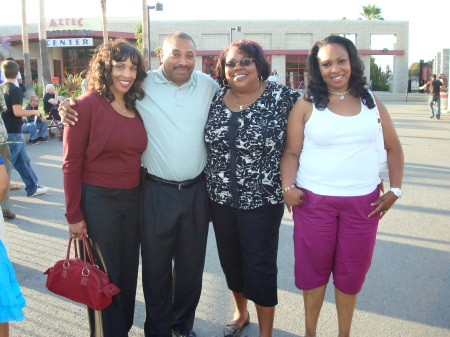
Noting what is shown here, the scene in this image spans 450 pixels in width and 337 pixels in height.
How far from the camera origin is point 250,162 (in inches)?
112

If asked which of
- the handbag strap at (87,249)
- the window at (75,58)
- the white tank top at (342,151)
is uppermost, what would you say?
the window at (75,58)

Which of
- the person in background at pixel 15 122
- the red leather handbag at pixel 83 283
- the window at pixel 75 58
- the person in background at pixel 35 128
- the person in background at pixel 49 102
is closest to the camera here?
the red leather handbag at pixel 83 283

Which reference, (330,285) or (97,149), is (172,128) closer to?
(97,149)

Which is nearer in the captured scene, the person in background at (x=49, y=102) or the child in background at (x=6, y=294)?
the child in background at (x=6, y=294)

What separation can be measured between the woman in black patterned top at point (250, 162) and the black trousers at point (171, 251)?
148 millimetres

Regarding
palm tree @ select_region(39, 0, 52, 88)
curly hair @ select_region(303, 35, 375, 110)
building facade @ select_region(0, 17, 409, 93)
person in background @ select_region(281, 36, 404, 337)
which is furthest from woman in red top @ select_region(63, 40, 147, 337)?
building facade @ select_region(0, 17, 409, 93)

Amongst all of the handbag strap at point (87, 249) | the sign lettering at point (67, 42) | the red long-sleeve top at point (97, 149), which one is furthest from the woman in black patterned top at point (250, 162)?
the sign lettering at point (67, 42)

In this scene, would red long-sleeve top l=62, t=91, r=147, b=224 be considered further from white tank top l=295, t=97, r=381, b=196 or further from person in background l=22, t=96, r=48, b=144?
person in background l=22, t=96, r=48, b=144

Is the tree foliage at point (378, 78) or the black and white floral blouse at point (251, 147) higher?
the tree foliage at point (378, 78)

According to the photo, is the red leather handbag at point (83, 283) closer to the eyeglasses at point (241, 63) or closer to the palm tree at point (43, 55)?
the eyeglasses at point (241, 63)

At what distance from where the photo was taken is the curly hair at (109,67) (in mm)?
2760

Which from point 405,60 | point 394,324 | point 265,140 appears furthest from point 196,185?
point 405,60

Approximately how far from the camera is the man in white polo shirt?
289 cm

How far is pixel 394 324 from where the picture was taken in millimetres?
3268
